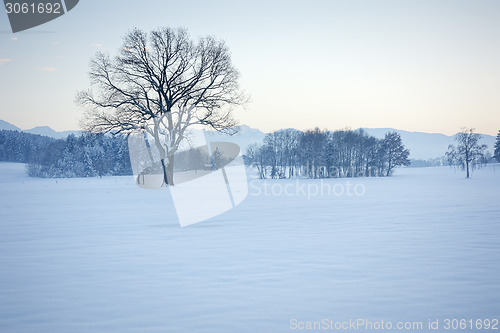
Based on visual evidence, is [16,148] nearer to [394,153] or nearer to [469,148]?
[394,153]

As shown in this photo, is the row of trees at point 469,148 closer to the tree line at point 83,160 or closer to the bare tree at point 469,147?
the bare tree at point 469,147

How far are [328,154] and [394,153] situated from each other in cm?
2433

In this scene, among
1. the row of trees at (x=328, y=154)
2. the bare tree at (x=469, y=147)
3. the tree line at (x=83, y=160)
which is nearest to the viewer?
the bare tree at (x=469, y=147)

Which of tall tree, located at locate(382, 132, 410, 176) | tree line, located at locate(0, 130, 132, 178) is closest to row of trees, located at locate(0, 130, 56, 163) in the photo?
tree line, located at locate(0, 130, 132, 178)

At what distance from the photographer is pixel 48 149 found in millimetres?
91438

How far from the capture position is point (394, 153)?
85812 millimetres

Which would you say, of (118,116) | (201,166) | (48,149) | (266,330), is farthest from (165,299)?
(48,149)

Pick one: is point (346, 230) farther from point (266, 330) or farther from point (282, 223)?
point (266, 330)

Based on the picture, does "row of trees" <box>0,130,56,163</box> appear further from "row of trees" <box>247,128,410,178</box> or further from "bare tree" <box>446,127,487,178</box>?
"bare tree" <box>446,127,487,178</box>

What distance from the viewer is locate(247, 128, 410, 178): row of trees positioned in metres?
75.0

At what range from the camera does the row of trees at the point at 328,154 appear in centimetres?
7500

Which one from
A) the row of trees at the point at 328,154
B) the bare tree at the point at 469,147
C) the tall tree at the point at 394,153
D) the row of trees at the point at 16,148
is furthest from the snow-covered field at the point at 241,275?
the row of trees at the point at 16,148

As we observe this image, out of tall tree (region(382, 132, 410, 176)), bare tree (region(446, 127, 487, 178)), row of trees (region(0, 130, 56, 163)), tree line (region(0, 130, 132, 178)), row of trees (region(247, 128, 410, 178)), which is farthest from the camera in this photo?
row of trees (region(0, 130, 56, 163))

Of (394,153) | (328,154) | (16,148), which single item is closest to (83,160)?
(16,148)
